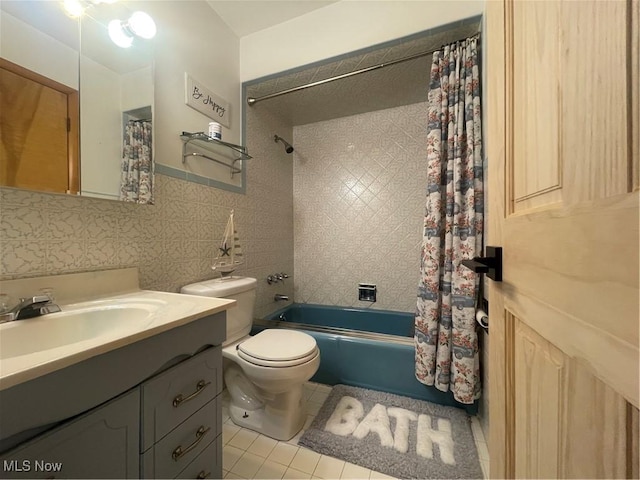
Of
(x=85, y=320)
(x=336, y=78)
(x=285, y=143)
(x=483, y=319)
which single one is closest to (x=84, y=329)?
(x=85, y=320)

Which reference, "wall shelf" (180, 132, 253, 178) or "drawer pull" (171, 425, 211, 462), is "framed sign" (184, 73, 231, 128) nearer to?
"wall shelf" (180, 132, 253, 178)

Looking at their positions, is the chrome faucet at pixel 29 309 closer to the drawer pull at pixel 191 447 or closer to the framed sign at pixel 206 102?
the drawer pull at pixel 191 447

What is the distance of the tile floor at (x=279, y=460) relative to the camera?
1039 millimetres

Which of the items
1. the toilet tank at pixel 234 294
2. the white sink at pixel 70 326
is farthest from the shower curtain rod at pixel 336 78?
the white sink at pixel 70 326

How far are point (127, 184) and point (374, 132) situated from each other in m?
1.92

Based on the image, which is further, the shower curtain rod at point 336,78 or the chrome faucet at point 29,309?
the shower curtain rod at point 336,78

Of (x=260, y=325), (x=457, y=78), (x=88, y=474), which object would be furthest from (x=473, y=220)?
(x=88, y=474)

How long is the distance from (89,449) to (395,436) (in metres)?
1.20

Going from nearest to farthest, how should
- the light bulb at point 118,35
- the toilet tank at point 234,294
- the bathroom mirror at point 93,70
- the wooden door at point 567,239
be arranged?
the wooden door at point 567,239 < the bathroom mirror at point 93,70 < the light bulb at point 118,35 < the toilet tank at point 234,294

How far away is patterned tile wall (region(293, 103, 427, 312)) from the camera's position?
84.8 inches

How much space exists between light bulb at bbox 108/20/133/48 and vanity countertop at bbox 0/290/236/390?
3.44 feet

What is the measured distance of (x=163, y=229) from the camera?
4.10ft

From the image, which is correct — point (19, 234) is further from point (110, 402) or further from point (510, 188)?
point (510, 188)

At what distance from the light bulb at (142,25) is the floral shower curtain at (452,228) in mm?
1439
